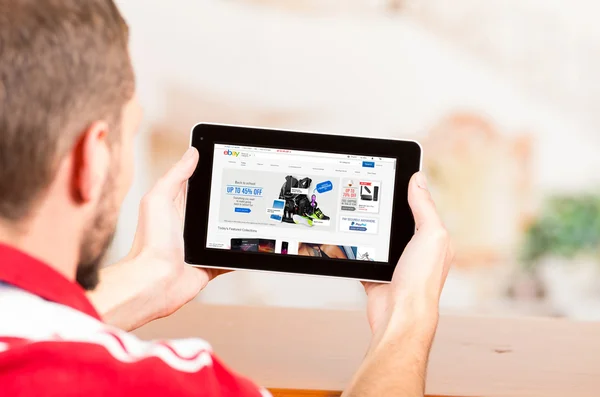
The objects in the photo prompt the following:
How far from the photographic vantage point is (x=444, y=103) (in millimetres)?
2238

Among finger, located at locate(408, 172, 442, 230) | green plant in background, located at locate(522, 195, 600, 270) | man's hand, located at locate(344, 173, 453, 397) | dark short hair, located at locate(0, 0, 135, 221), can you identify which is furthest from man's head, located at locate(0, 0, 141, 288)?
green plant in background, located at locate(522, 195, 600, 270)

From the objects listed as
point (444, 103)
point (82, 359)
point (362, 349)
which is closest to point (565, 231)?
point (444, 103)

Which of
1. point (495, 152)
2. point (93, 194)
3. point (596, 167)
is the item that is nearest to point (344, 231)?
point (93, 194)

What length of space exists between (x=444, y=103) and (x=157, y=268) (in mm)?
1535

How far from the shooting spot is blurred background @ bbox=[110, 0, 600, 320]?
7.28 feet

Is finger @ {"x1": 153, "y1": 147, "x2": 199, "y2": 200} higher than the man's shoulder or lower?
higher

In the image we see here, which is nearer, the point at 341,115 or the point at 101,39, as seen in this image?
the point at 101,39

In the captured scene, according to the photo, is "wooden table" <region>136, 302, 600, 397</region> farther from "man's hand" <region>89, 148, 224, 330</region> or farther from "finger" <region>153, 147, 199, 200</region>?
"finger" <region>153, 147, 199, 200</region>

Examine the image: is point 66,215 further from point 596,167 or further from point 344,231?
point 596,167

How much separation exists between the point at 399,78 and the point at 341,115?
221 mm

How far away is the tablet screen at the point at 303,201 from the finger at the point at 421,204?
0.10 ft

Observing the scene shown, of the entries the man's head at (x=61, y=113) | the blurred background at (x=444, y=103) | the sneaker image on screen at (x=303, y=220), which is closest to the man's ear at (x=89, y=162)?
the man's head at (x=61, y=113)

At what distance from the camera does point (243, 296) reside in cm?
226

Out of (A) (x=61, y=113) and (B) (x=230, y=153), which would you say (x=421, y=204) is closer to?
(B) (x=230, y=153)
